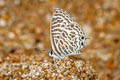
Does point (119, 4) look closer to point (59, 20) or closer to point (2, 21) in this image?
point (2, 21)

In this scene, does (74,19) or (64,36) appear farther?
(74,19)

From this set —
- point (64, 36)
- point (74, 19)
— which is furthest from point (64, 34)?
point (74, 19)

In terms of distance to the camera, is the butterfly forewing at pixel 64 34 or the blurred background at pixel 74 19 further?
the blurred background at pixel 74 19

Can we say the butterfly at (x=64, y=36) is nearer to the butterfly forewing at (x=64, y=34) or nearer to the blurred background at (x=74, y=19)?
the butterfly forewing at (x=64, y=34)

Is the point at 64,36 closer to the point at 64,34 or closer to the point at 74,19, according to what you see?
the point at 64,34

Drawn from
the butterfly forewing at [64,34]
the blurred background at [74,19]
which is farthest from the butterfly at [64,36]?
the blurred background at [74,19]

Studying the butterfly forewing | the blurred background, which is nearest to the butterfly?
the butterfly forewing
